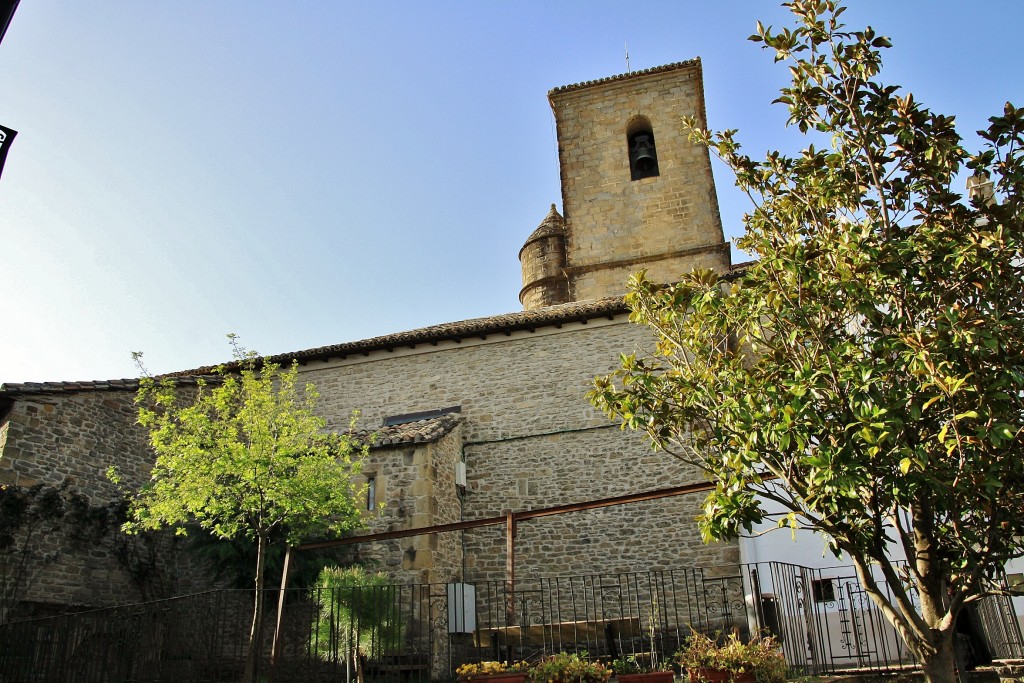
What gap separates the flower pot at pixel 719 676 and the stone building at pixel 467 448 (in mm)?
5865

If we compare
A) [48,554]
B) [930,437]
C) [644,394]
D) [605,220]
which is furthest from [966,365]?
[605,220]

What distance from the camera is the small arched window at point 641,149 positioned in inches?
853

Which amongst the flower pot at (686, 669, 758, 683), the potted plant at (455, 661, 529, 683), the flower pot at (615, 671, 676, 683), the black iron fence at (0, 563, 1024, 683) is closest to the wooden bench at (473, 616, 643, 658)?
the black iron fence at (0, 563, 1024, 683)

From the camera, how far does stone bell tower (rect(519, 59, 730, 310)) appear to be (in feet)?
66.4

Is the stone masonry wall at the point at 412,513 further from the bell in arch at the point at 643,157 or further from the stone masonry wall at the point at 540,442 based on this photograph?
the bell in arch at the point at 643,157

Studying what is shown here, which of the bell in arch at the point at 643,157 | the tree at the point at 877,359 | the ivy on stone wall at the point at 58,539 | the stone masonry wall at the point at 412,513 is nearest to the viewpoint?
the tree at the point at 877,359

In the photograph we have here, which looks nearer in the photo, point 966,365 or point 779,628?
point 966,365

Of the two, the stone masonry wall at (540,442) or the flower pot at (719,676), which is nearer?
the flower pot at (719,676)

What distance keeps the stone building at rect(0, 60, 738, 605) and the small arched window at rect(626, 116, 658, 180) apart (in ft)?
25.2

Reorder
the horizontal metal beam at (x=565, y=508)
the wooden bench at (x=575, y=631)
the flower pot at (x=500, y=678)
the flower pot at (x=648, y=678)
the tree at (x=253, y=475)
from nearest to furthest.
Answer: the flower pot at (x=648, y=678) < the flower pot at (x=500, y=678) < the horizontal metal beam at (x=565, y=508) < the wooden bench at (x=575, y=631) < the tree at (x=253, y=475)

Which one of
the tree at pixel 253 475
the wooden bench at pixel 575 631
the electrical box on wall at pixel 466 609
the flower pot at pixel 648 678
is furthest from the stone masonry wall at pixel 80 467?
the flower pot at pixel 648 678

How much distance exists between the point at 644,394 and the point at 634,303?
2.60 feet

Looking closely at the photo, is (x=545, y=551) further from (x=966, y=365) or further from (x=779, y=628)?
(x=966, y=365)

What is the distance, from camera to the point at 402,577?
11570 millimetres
